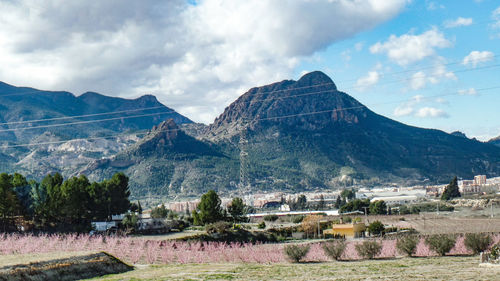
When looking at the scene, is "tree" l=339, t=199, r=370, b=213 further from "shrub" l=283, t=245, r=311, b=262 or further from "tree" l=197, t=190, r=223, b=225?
"shrub" l=283, t=245, r=311, b=262

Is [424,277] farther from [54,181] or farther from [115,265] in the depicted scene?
[54,181]

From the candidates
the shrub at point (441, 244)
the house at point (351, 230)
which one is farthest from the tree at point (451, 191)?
the shrub at point (441, 244)

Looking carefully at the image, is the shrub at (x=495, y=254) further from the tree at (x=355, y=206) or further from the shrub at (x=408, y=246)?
the tree at (x=355, y=206)

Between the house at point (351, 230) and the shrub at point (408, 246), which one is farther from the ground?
the shrub at point (408, 246)

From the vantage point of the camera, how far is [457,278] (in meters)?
20.2

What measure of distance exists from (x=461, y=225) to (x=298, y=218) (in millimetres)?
35150

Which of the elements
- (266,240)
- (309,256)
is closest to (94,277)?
(309,256)

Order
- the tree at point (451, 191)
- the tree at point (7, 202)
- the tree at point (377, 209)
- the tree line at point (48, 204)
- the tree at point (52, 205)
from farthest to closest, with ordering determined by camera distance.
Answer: the tree at point (451, 191)
the tree at point (377, 209)
the tree at point (52, 205)
the tree line at point (48, 204)
the tree at point (7, 202)

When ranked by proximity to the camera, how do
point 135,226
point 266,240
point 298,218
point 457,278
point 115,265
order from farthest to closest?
point 298,218 < point 135,226 < point 266,240 < point 115,265 < point 457,278

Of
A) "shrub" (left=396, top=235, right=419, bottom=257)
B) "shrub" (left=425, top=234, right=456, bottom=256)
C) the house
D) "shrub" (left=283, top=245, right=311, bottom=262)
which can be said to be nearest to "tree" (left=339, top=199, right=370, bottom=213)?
the house

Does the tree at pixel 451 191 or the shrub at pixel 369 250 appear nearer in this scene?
the shrub at pixel 369 250

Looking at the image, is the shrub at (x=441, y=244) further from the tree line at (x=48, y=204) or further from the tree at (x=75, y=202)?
the tree at (x=75, y=202)

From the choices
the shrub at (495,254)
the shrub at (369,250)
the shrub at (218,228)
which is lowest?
the shrub at (218,228)

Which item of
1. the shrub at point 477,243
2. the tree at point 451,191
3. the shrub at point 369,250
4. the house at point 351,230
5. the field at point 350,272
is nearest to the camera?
the field at point 350,272
